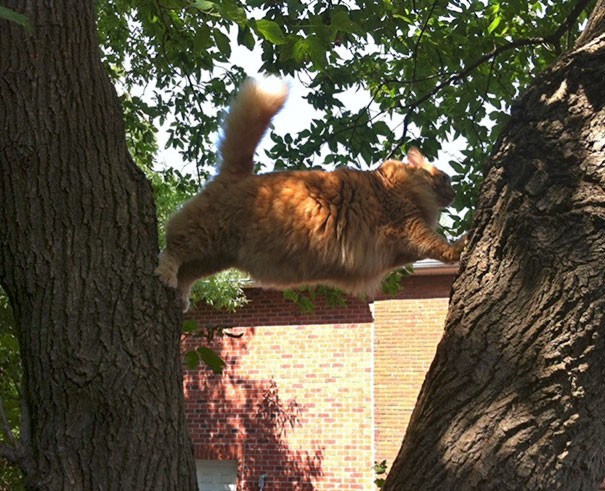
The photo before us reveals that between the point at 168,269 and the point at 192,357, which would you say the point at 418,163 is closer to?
the point at 192,357

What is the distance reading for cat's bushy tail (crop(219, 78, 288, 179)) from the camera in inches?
142

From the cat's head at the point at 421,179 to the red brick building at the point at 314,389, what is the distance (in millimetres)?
6967

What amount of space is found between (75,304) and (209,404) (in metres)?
10.4

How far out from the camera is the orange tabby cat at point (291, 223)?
11.2ft

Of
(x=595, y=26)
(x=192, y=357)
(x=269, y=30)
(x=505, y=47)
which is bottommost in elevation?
(x=192, y=357)

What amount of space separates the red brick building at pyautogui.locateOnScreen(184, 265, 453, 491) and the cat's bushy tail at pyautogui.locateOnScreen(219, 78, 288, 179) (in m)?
7.76

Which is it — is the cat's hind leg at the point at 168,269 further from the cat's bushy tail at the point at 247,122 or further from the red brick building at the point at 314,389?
the red brick building at the point at 314,389

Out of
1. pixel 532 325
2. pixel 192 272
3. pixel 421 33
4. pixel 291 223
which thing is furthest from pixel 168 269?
pixel 421 33

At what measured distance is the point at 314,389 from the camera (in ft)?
39.0

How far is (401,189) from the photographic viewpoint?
3842 mm

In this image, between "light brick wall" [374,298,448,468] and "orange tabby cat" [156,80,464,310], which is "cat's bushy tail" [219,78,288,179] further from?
"light brick wall" [374,298,448,468]

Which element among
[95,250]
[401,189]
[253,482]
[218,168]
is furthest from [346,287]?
[253,482]

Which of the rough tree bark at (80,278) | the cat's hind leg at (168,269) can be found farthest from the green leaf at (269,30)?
the cat's hind leg at (168,269)

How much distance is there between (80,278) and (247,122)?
1.47m
